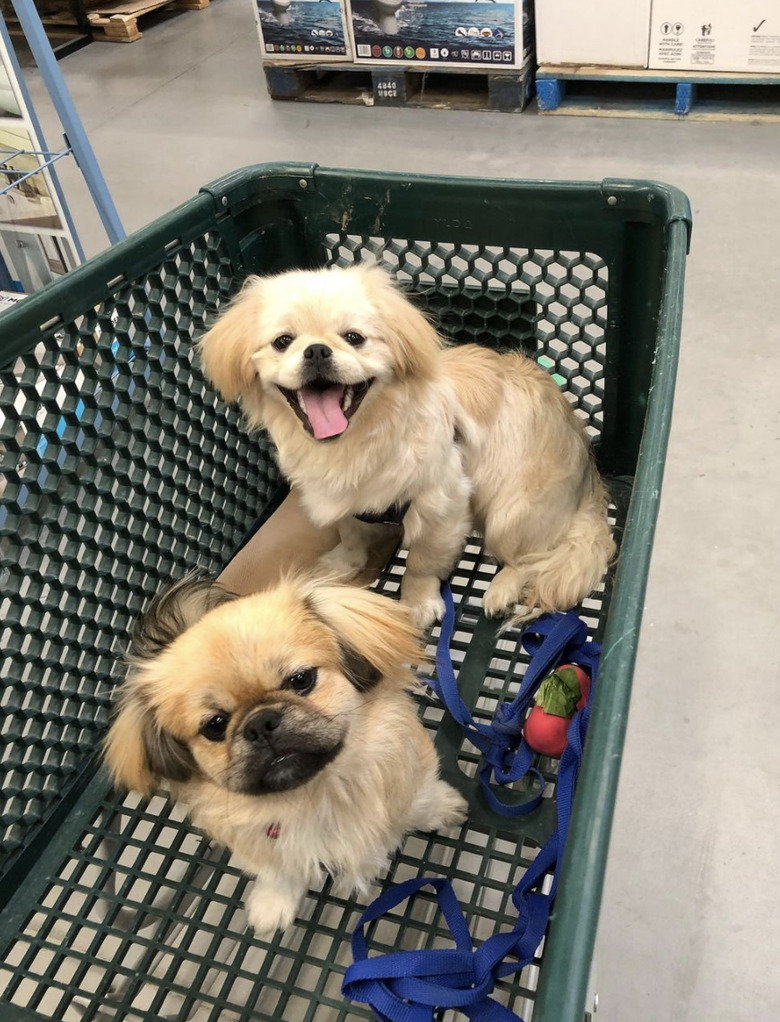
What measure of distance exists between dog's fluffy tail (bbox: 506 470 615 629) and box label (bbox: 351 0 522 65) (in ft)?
7.75

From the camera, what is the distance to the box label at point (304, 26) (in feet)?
10.9

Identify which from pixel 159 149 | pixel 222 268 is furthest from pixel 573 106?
pixel 222 268

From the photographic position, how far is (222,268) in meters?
1.34

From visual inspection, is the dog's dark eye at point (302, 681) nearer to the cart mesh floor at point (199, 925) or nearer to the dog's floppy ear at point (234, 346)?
the cart mesh floor at point (199, 925)

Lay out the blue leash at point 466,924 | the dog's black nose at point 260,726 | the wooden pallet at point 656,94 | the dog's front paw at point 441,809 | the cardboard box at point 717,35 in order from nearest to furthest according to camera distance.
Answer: the dog's black nose at point 260,726
the blue leash at point 466,924
the dog's front paw at point 441,809
the cardboard box at point 717,35
the wooden pallet at point 656,94

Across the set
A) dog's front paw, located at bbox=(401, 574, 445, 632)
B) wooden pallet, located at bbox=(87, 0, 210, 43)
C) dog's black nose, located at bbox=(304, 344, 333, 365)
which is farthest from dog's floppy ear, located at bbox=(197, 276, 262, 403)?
wooden pallet, located at bbox=(87, 0, 210, 43)

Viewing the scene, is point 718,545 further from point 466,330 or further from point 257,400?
point 257,400

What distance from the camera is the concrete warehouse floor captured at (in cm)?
125

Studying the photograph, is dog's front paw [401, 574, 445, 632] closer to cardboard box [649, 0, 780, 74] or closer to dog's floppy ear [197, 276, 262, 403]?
dog's floppy ear [197, 276, 262, 403]

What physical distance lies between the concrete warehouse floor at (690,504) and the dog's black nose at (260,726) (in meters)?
0.73

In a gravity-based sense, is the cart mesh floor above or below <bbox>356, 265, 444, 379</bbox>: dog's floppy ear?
below

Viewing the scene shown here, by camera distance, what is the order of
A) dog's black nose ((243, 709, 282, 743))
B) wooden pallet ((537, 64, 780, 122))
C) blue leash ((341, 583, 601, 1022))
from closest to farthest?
dog's black nose ((243, 709, 282, 743)) < blue leash ((341, 583, 601, 1022)) < wooden pallet ((537, 64, 780, 122))

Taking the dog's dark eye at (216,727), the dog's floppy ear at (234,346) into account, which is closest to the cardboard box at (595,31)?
the dog's floppy ear at (234,346)

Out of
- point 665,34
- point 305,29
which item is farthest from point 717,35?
point 305,29
